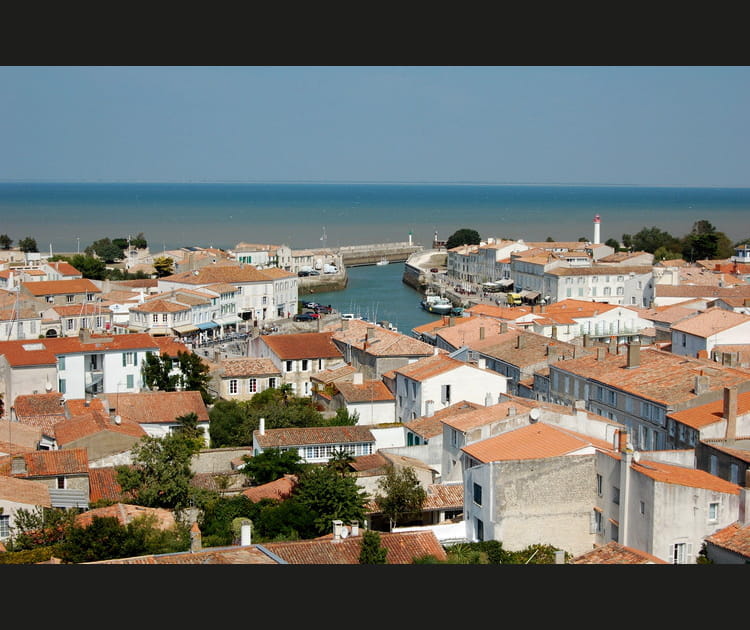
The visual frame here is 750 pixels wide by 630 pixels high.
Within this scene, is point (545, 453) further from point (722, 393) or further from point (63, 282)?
point (63, 282)

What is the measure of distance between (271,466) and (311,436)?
1363 mm

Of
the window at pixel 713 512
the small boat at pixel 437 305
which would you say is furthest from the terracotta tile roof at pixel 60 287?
the window at pixel 713 512

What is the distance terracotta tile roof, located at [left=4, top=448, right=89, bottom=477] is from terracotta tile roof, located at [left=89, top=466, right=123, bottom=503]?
0.65ft

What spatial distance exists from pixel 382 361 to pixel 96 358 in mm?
5027

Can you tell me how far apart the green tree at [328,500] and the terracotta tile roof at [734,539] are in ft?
11.2

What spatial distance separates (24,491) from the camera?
11016 millimetres

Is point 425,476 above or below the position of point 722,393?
below

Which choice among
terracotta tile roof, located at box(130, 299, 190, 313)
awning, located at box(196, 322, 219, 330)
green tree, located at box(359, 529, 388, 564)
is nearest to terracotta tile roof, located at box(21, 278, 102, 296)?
terracotta tile roof, located at box(130, 299, 190, 313)

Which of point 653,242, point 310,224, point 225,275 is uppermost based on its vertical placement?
point 225,275

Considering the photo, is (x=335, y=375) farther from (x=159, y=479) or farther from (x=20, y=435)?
(x=159, y=479)

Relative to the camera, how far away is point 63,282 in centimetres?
3025

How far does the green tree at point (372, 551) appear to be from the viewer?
8.91 metres

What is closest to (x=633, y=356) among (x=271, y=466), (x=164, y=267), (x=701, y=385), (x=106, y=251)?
(x=701, y=385)

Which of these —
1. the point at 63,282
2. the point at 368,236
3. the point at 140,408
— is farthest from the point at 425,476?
the point at 368,236
